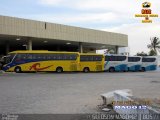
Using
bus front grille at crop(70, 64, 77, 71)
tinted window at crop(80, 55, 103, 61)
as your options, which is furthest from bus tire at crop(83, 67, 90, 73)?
bus front grille at crop(70, 64, 77, 71)

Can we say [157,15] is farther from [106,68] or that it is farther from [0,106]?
[106,68]

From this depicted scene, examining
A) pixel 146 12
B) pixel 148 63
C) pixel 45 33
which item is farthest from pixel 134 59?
pixel 146 12

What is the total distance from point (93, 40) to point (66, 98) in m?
44.4

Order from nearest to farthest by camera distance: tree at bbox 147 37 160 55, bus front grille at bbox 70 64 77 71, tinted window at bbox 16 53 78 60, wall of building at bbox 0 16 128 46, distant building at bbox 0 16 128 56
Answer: tinted window at bbox 16 53 78 60 → bus front grille at bbox 70 64 77 71 → wall of building at bbox 0 16 128 46 → distant building at bbox 0 16 128 56 → tree at bbox 147 37 160 55

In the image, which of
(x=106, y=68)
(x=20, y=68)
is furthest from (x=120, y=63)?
(x=20, y=68)

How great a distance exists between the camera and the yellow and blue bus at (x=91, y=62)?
44.7 m

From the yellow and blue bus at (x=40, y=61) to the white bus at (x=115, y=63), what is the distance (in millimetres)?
5493

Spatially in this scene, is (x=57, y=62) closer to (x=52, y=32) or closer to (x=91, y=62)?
(x=91, y=62)

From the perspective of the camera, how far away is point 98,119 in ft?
31.7

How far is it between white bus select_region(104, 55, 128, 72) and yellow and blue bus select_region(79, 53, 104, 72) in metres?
1.43

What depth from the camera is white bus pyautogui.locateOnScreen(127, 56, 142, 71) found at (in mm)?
50219

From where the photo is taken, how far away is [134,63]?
5059cm

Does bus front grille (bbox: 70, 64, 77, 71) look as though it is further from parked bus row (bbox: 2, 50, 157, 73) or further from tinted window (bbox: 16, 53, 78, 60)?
tinted window (bbox: 16, 53, 78, 60)

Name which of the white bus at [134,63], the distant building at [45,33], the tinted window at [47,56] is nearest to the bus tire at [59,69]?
the tinted window at [47,56]
